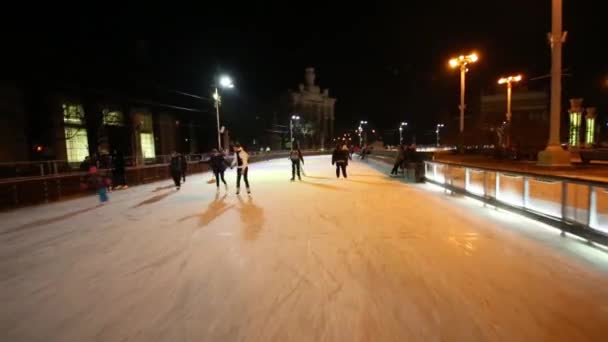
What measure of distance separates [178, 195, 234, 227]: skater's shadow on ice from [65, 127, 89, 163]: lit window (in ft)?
67.0

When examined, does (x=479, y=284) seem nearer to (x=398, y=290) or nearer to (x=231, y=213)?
(x=398, y=290)

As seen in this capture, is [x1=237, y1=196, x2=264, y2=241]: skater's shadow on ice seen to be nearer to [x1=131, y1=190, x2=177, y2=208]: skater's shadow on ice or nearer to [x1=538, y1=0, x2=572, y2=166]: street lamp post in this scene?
[x1=131, y1=190, x2=177, y2=208]: skater's shadow on ice

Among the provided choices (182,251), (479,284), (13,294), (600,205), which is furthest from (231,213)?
(600,205)

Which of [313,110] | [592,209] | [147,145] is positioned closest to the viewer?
[592,209]

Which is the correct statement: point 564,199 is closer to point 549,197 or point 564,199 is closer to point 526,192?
point 549,197

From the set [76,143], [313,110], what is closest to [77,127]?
[76,143]

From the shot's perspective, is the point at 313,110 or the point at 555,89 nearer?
the point at 555,89

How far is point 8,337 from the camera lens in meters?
3.32

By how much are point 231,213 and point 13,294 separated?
507 cm

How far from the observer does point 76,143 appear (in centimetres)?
2716

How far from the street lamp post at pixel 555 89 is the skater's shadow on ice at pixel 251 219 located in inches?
479

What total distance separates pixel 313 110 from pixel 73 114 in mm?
77548

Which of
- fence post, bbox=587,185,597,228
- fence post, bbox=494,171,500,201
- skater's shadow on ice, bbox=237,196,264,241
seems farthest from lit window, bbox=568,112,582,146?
skater's shadow on ice, bbox=237,196,264,241

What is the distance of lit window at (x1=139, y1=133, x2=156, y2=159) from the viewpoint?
3509 cm
